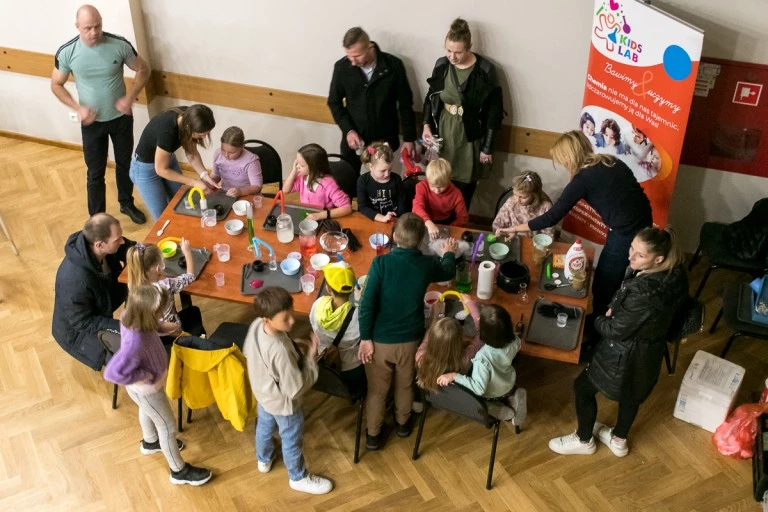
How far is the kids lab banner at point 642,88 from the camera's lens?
4758 mm

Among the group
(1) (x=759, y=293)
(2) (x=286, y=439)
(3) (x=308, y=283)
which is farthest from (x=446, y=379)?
(1) (x=759, y=293)

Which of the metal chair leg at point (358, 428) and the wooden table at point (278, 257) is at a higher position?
the wooden table at point (278, 257)

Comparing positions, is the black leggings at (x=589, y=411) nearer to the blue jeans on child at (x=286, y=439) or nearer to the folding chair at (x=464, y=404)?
the folding chair at (x=464, y=404)

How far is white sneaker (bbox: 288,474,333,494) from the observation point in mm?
4469

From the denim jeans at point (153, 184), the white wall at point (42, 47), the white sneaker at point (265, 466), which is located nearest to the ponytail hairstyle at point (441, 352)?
the white sneaker at point (265, 466)

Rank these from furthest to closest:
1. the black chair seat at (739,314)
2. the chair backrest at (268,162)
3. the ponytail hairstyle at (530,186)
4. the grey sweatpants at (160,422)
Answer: the chair backrest at (268,162), the ponytail hairstyle at (530,186), the black chair seat at (739,314), the grey sweatpants at (160,422)

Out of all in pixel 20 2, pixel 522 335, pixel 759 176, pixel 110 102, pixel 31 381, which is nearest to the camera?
pixel 522 335

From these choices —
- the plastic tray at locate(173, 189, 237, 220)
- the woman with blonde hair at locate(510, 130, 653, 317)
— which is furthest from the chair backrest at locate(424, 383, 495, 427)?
the plastic tray at locate(173, 189, 237, 220)

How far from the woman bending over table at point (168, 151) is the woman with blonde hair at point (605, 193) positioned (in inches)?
85.9

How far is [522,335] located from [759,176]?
244 cm

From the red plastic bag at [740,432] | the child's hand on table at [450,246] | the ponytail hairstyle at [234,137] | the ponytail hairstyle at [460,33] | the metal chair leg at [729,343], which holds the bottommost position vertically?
the red plastic bag at [740,432]

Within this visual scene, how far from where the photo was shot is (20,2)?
643 cm

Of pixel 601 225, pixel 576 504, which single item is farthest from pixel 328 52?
pixel 576 504

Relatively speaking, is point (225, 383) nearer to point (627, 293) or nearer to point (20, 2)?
point (627, 293)
